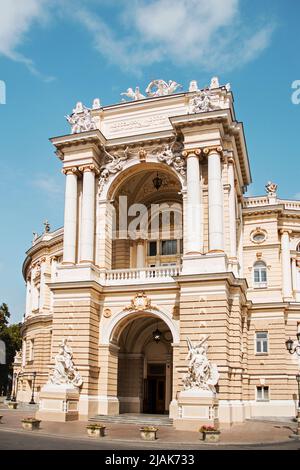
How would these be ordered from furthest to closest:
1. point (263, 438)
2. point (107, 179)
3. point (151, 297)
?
point (107, 179)
point (151, 297)
point (263, 438)

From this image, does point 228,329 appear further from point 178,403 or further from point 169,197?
point 169,197

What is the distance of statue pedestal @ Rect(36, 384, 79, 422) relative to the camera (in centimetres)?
2952

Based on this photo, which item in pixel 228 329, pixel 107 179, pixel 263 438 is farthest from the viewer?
pixel 107 179

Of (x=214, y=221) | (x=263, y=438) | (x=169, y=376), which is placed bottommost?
(x=263, y=438)

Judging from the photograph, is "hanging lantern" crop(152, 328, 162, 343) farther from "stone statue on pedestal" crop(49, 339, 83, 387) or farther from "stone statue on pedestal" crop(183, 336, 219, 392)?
"stone statue on pedestal" crop(183, 336, 219, 392)

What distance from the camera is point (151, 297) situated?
32.2 meters

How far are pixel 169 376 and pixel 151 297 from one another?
7.27 meters

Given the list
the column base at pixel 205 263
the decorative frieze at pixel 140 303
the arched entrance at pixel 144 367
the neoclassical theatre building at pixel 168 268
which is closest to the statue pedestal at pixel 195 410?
the neoclassical theatre building at pixel 168 268

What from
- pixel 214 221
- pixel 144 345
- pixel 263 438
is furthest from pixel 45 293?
pixel 263 438

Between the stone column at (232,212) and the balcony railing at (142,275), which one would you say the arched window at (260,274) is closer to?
the stone column at (232,212)

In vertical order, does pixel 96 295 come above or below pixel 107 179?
below

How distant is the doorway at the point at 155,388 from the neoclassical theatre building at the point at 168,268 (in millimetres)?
93

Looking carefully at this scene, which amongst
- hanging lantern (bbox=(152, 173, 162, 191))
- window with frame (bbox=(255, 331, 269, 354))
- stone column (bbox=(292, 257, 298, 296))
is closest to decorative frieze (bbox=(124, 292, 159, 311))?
hanging lantern (bbox=(152, 173, 162, 191))

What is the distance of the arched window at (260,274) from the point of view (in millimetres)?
40781
